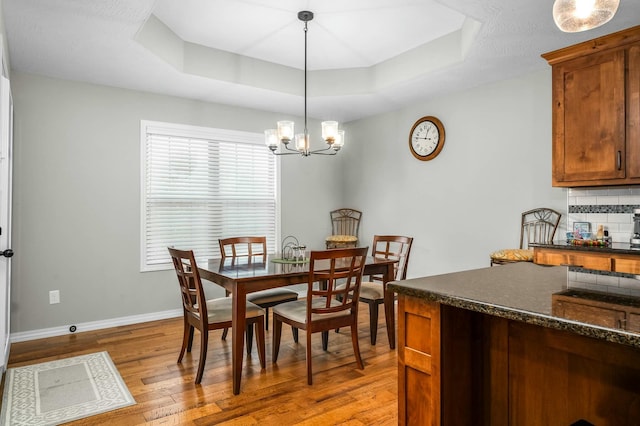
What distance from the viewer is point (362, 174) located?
5621 mm

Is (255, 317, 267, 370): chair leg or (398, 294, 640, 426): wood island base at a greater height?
(398, 294, 640, 426): wood island base

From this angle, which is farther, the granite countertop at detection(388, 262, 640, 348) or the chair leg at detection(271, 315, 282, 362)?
the chair leg at detection(271, 315, 282, 362)

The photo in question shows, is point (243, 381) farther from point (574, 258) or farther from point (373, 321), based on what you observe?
point (574, 258)

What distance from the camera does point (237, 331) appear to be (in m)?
2.58

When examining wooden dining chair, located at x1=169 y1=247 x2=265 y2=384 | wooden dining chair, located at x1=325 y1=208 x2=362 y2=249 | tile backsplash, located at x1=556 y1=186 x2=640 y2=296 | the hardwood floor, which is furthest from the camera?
wooden dining chair, located at x1=325 y1=208 x2=362 y2=249

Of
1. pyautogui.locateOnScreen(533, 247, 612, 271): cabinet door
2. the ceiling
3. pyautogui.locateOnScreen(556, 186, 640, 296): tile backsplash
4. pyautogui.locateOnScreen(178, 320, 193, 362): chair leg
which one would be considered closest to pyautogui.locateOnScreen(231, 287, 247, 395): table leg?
pyautogui.locateOnScreen(178, 320, 193, 362): chair leg

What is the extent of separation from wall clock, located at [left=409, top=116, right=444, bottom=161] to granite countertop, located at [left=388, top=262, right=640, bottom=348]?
9.88 ft

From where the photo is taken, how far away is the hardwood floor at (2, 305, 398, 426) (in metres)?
2.27

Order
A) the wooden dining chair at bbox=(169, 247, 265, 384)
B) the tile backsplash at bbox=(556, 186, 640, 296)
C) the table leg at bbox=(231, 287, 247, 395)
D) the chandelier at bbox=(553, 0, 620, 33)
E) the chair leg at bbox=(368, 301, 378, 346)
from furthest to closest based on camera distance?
the chair leg at bbox=(368, 301, 378, 346) → the tile backsplash at bbox=(556, 186, 640, 296) → the wooden dining chair at bbox=(169, 247, 265, 384) → the table leg at bbox=(231, 287, 247, 395) → the chandelier at bbox=(553, 0, 620, 33)

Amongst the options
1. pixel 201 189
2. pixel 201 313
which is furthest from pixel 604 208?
pixel 201 189

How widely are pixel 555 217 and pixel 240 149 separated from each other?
3.55 metres

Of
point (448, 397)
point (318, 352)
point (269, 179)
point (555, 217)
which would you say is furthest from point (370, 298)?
point (269, 179)

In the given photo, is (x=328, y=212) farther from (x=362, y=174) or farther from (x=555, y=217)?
(x=555, y=217)

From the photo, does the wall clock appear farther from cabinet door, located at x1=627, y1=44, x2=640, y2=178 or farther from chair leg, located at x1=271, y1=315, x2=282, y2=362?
chair leg, located at x1=271, y1=315, x2=282, y2=362
